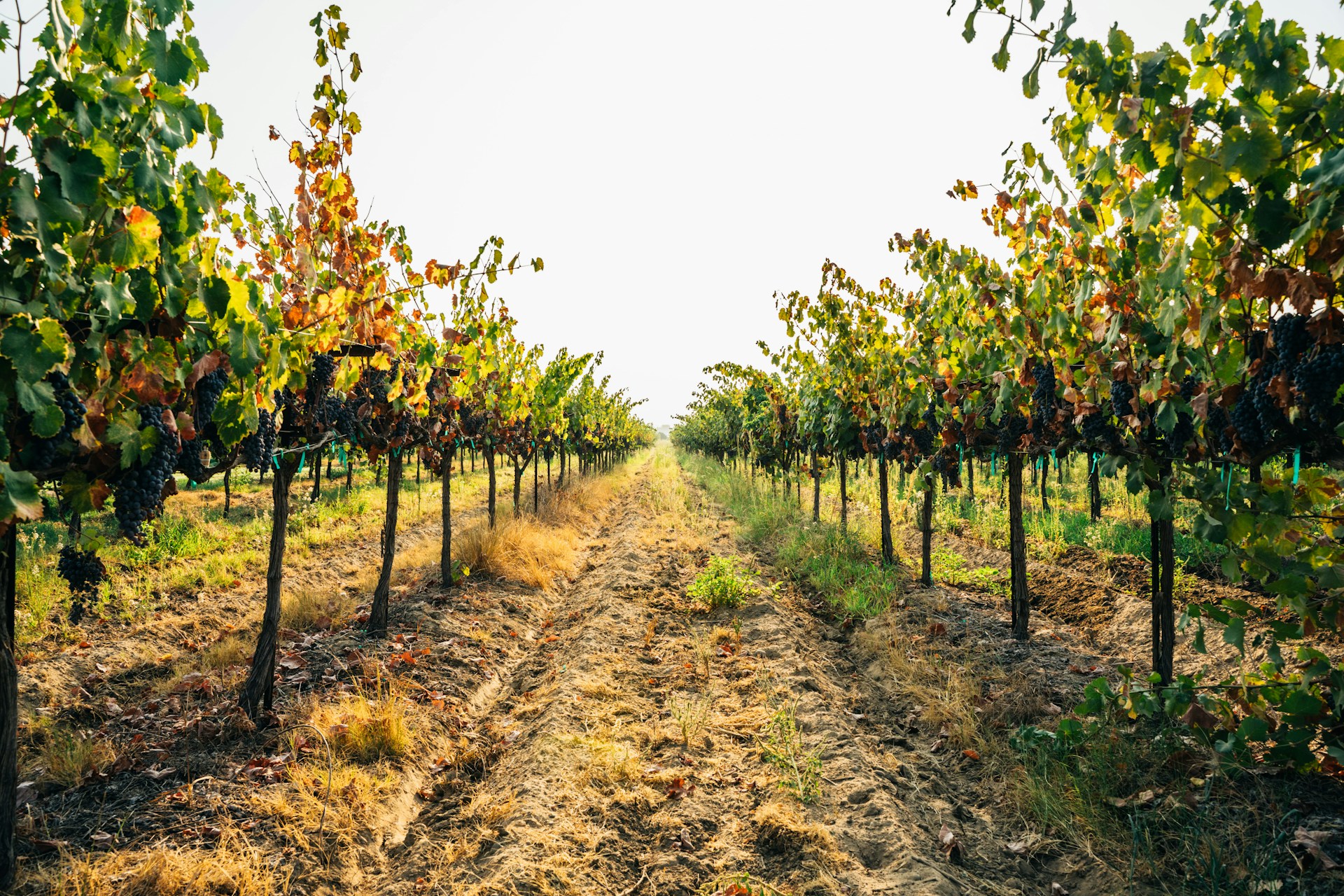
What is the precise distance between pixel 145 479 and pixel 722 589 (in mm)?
6498

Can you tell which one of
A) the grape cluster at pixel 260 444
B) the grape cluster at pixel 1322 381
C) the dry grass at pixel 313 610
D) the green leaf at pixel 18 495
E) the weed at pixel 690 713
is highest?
the grape cluster at pixel 1322 381

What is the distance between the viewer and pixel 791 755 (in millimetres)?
4570

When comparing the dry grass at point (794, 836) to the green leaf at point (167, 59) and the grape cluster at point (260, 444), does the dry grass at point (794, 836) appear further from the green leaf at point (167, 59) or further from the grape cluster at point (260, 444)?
the green leaf at point (167, 59)

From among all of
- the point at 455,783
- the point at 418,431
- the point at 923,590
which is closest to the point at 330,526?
the point at 418,431

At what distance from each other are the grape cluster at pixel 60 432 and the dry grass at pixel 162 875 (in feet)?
6.56

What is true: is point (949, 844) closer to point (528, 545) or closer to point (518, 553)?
point (518, 553)

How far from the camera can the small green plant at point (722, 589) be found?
8.23 metres

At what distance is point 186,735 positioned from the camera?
4488 millimetres

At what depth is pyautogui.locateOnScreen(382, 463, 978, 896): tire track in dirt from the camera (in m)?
3.47

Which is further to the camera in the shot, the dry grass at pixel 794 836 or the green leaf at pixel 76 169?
the dry grass at pixel 794 836

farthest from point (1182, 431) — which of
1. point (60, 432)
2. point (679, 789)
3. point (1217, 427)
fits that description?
point (60, 432)

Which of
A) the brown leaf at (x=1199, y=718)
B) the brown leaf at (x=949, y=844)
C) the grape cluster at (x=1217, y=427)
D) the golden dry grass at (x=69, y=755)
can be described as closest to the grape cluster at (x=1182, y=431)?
the grape cluster at (x=1217, y=427)

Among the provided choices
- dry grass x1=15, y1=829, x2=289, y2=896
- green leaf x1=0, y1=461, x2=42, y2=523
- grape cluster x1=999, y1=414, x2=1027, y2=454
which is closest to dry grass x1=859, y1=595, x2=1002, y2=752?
grape cluster x1=999, y1=414, x2=1027, y2=454

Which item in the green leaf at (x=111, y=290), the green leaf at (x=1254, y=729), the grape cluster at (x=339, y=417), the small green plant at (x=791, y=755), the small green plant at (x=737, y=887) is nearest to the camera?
the green leaf at (x=111, y=290)
